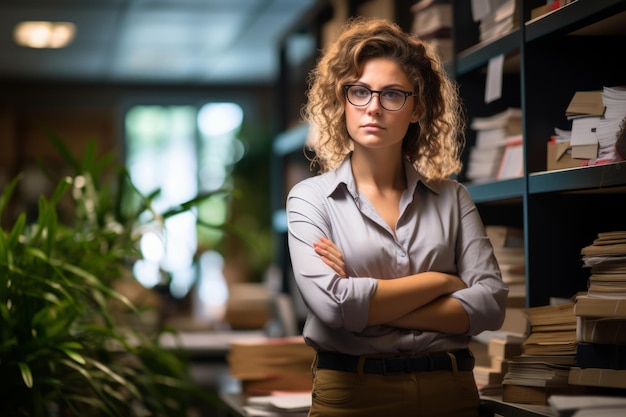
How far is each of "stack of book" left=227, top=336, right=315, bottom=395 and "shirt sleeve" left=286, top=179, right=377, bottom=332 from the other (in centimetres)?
104

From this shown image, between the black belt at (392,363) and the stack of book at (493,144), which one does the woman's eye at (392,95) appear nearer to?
the black belt at (392,363)

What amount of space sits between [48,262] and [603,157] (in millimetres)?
1478

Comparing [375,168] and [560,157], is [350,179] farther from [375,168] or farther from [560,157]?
[560,157]

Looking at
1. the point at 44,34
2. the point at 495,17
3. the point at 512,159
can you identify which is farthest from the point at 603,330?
the point at 44,34

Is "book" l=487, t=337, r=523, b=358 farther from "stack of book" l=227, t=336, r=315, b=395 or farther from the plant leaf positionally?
the plant leaf

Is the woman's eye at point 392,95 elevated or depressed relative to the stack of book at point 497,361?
elevated

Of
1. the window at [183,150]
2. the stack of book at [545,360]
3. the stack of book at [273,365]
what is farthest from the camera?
the window at [183,150]

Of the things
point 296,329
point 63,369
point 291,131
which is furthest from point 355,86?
point 291,131

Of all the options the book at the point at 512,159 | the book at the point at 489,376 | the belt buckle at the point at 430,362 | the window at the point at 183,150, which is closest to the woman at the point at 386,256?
the belt buckle at the point at 430,362

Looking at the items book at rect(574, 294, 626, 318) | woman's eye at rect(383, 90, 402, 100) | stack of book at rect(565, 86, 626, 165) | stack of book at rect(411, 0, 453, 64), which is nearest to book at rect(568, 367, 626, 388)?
book at rect(574, 294, 626, 318)

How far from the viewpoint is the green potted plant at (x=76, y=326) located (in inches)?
101

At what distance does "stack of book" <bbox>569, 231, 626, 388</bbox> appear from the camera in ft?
6.24

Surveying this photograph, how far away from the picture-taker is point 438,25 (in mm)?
2887

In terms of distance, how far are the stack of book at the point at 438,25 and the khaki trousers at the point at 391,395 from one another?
1296 mm
